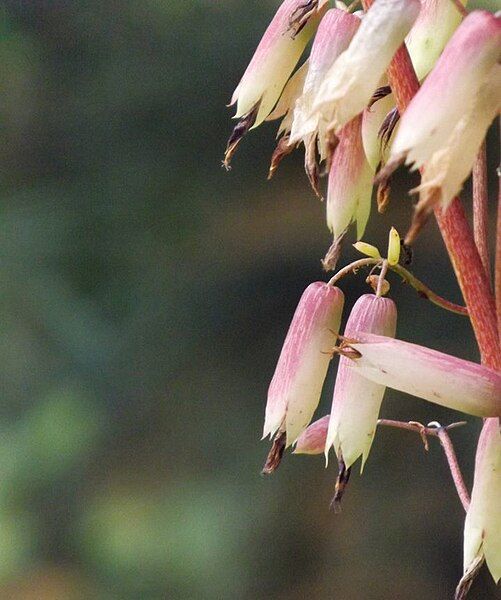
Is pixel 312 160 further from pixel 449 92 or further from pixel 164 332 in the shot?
pixel 164 332

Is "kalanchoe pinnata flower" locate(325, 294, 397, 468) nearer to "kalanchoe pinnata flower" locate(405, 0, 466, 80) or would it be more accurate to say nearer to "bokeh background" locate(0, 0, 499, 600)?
"kalanchoe pinnata flower" locate(405, 0, 466, 80)

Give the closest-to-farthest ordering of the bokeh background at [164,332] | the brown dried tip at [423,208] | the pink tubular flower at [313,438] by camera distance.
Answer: the brown dried tip at [423,208]
the pink tubular flower at [313,438]
the bokeh background at [164,332]

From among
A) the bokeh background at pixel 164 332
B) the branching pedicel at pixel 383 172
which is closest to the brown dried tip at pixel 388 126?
the branching pedicel at pixel 383 172

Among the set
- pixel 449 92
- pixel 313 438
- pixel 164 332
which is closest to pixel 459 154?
pixel 449 92

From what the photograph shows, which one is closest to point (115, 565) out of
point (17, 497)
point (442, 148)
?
point (17, 497)

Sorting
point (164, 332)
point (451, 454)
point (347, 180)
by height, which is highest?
point (347, 180)

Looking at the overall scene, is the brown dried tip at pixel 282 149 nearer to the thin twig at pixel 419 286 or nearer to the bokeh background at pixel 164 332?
the thin twig at pixel 419 286
